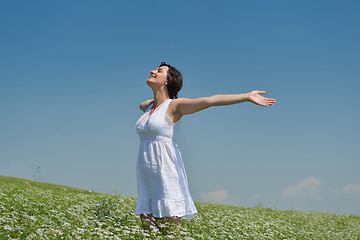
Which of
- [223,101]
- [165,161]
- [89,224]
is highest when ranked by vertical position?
[223,101]

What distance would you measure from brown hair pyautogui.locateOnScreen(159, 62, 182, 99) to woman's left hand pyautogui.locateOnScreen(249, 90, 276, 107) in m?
1.44

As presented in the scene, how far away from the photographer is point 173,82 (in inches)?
245

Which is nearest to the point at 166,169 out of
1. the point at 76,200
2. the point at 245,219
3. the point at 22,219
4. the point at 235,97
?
the point at 235,97

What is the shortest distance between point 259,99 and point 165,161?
1.62 metres

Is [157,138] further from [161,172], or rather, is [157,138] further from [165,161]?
[161,172]

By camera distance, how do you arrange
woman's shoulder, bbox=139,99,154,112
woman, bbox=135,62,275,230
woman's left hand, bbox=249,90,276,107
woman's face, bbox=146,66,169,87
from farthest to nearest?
1. woman's shoulder, bbox=139,99,154,112
2. woman's face, bbox=146,66,169,87
3. woman, bbox=135,62,275,230
4. woman's left hand, bbox=249,90,276,107

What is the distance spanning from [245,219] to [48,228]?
259 inches

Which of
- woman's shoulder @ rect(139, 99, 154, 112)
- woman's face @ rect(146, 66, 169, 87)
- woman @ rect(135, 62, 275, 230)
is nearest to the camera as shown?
woman @ rect(135, 62, 275, 230)

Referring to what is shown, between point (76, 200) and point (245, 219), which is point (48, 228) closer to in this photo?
point (76, 200)

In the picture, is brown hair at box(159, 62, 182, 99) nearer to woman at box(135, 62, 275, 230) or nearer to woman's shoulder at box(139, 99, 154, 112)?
woman at box(135, 62, 275, 230)

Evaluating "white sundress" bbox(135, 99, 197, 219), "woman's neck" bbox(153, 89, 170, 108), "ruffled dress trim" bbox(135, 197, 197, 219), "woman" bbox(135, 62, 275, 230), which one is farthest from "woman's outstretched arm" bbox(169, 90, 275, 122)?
"ruffled dress trim" bbox(135, 197, 197, 219)

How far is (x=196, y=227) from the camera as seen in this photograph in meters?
7.16

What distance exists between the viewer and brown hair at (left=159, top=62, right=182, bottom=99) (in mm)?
6207

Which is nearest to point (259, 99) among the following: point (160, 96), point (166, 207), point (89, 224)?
point (160, 96)
